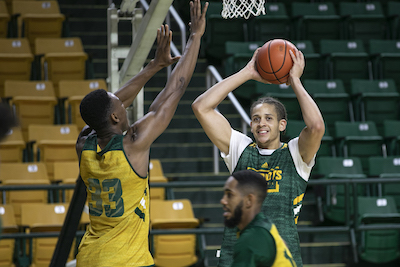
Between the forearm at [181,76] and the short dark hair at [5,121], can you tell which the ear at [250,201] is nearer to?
the forearm at [181,76]

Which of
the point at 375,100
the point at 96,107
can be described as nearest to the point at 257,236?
the point at 96,107

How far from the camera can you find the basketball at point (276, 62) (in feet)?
10.1

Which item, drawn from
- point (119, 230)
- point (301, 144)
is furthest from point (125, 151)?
point (301, 144)

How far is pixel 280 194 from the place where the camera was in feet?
9.55

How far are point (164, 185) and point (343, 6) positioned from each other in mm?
5719

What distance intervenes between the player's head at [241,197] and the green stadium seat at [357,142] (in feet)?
16.7

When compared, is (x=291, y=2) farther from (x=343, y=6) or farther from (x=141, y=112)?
(x=141, y=112)

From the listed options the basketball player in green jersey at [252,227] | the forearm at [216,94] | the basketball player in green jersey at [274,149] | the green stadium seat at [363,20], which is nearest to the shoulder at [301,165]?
the basketball player in green jersey at [274,149]

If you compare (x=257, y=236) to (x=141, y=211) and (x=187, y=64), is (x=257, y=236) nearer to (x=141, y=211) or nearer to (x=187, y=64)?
(x=141, y=211)

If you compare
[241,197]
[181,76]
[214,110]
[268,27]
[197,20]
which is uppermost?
[268,27]

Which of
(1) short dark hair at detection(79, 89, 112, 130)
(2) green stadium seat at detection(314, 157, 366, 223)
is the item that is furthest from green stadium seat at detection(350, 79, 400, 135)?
(1) short dark hair at detection(79, 89, 112, 130)

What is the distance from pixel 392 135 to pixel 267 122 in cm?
509

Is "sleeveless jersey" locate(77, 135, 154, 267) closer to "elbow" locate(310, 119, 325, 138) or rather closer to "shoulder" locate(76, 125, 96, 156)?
"shoulder" locate(76, 125, 96, 156)

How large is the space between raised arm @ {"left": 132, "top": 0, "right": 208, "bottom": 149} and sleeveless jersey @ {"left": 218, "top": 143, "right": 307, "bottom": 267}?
18.6 inches
